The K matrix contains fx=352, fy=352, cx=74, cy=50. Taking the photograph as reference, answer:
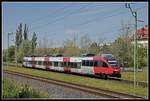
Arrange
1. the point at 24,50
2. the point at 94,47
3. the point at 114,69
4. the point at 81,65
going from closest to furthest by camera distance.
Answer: the point at 114,69, the point at 81,65, the point at 94,47, the point at 24,50

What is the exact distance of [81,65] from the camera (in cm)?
4803

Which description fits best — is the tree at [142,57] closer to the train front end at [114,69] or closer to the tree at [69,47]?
the train front end at [114,69]

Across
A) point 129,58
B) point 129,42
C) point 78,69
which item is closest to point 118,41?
point 129,42

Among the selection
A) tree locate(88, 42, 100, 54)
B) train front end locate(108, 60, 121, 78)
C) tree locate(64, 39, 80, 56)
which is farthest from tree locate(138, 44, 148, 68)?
tree locate(64, 39, 80, 56)

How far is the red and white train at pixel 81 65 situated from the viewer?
41.6 meters

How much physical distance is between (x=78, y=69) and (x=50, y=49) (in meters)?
70.9

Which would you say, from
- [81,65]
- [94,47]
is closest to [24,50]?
[94,47]

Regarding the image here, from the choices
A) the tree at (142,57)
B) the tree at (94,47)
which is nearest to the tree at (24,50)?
the tree at (94,47)

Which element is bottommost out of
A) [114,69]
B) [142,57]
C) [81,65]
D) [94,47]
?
[114,69]

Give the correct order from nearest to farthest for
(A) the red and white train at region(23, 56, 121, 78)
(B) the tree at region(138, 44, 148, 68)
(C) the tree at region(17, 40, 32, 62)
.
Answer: (A) the red and white train at region(23, 56, 121, 78) → (B) the tree at region(138, 44, 148, 68) → (C) the tree at region(17, 40, 32, 62)

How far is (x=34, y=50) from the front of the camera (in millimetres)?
116938

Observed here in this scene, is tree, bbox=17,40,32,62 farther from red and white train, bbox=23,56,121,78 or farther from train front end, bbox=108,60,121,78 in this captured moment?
train front end, bbox=108,60,121,78

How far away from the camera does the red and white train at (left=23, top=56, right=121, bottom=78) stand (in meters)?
41.6

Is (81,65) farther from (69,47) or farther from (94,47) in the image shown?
(69,47)
